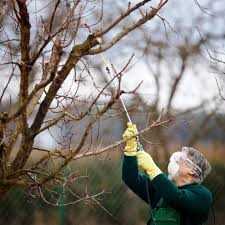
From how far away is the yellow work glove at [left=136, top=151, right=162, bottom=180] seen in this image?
14.0 ft

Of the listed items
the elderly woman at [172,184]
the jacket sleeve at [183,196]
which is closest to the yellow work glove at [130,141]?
the elderly woman at [172,184]

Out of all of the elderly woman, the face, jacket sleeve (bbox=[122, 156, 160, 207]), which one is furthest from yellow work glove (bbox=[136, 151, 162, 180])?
the face

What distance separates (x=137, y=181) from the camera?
15.0ft

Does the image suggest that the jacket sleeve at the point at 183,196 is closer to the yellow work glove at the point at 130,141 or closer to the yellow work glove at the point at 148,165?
the yellow work glove at the point at 148,165

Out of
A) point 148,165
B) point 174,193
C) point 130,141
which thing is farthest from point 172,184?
point 130,141

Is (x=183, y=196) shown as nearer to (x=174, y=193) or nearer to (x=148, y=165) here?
(x=174, y=193)

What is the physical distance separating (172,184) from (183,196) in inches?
4.2

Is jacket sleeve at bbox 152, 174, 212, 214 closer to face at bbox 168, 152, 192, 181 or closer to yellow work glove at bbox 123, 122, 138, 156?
face at bbox 168, 152, 192, 181

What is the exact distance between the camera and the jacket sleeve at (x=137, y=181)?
4.48 m

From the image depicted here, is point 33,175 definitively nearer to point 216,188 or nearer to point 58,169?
point 58,169

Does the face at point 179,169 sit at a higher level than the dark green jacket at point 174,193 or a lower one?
higher

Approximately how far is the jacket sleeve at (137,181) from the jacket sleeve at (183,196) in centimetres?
29

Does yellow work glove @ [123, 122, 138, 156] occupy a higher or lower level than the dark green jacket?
higher

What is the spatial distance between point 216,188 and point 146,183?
389 cm
